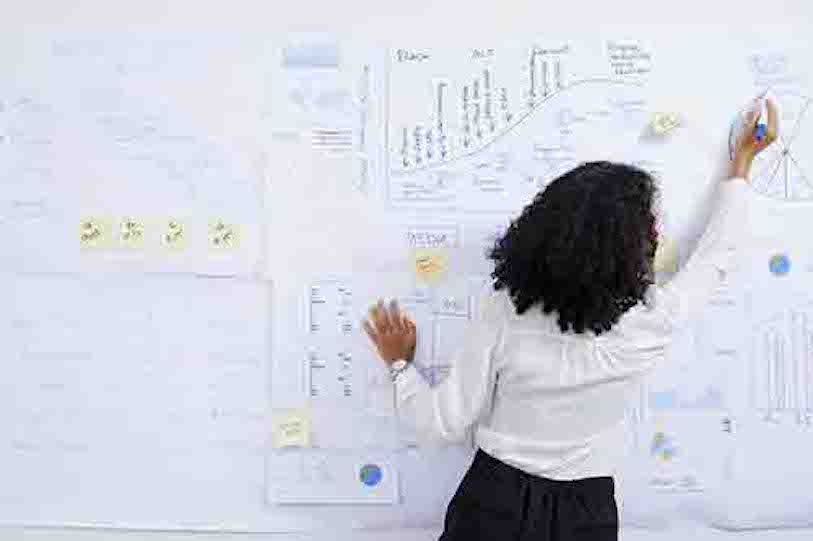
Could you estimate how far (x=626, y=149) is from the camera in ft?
5.14

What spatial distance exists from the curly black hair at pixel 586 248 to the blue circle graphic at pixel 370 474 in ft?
1.61

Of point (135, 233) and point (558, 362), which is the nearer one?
point (558, 362)

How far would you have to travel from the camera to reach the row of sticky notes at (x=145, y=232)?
1.58 meters

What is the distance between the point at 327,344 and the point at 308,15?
64 cm

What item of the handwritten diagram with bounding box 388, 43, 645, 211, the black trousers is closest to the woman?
the black trousers

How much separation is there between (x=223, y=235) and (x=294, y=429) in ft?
1.33

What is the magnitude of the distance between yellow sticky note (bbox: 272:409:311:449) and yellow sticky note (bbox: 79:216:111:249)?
0.49 metres

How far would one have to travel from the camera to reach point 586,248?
4.03 feet

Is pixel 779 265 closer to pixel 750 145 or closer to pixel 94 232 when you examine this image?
pixel 750 145

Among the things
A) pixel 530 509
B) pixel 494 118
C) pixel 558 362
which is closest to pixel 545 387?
pixel 558 362

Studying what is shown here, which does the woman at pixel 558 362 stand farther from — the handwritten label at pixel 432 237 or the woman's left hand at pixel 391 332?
the handwritten label at pixel 432 237

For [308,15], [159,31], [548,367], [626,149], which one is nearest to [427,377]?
[548,367]

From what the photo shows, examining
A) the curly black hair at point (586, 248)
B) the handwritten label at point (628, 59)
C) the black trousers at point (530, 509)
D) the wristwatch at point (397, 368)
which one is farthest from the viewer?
the handwritten label at point (628, 59)

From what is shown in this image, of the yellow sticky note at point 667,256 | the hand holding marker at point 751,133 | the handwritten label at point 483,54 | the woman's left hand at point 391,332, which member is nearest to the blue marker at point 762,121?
the hand holding marker at point 751,133
